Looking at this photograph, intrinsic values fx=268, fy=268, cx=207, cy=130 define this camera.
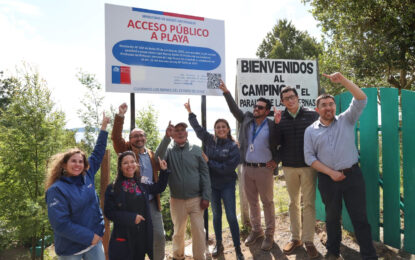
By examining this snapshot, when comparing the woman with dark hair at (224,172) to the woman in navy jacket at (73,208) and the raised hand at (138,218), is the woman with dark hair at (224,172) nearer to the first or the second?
the raised hand at (138,218)

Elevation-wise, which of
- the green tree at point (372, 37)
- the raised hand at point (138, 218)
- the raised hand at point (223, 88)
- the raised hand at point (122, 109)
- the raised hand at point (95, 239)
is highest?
the green tree at point (372, 37)

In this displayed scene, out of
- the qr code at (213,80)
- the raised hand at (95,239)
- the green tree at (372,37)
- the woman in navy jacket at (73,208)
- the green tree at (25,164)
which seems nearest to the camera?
the woman in navy jacket at (73,208)

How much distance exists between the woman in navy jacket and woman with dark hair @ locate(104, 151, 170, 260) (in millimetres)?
182

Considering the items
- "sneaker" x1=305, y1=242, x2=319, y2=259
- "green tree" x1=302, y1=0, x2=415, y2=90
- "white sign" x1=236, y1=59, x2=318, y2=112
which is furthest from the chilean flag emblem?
"green tree" x1=302, y1=0, x2=415, y2=90

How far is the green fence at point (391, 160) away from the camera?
11.2 ft

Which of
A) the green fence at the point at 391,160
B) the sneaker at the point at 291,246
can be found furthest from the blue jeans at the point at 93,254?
the green fence at the point at 391,160

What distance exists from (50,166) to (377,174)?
4133 millimetres

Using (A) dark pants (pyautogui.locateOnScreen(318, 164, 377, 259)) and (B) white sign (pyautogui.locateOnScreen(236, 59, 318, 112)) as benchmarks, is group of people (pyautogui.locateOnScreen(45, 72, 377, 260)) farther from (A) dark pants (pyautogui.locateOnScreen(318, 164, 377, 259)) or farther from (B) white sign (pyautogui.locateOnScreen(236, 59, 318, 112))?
(B) white sign (pyautogui.locateOnScreen(236, 59, 318, 112))

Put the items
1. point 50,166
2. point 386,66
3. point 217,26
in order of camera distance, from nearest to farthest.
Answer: point 50,166 < point 217,26 < point 386,66

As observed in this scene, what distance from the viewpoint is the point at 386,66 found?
8.98 m

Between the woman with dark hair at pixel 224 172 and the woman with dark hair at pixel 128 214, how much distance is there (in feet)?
3.84

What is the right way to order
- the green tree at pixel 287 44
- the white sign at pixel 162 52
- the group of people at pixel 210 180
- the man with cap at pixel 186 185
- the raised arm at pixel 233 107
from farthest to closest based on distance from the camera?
the green tree at pixel 287 44
the raised arm at pixel 233 107
the white sign at pixel 162 52
the man with cap at pixel 186 185
the group of people at pixel 210 180

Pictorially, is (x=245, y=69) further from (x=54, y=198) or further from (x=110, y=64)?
(x=54, y=198)

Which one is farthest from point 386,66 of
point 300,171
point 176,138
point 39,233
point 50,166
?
point 39,233
